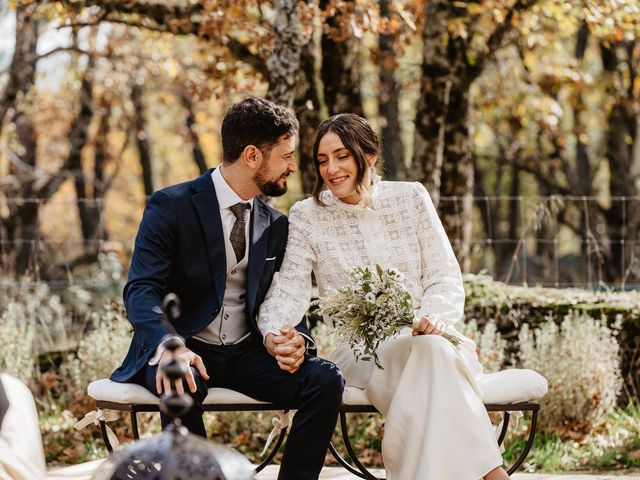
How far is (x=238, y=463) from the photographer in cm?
261

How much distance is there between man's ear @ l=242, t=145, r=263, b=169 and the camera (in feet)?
13.9

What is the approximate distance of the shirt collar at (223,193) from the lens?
14.2 feet

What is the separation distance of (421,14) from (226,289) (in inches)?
187

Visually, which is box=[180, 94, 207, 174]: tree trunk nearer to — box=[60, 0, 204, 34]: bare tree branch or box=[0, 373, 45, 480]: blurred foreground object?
box=[60, 0, 204, 34]: bare tree branch

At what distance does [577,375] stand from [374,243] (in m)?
2.03

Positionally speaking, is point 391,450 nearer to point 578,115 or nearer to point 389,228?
point 389,228

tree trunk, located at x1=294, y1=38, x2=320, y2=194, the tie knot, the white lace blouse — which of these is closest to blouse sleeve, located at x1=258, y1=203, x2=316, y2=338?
the white lace blouse

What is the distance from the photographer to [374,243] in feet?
14.9

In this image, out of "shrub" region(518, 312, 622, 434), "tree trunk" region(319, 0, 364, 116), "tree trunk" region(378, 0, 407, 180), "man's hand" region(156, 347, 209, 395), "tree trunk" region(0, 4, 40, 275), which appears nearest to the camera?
"man's hand" region(156, 347, 209, 395)

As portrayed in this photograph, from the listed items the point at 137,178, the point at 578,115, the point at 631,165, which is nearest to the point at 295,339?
A: the point at 631,165

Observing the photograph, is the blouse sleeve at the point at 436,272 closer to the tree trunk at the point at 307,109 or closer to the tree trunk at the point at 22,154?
the tree trunk at the point at 307,109

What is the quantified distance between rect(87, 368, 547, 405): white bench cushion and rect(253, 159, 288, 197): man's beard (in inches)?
34.8

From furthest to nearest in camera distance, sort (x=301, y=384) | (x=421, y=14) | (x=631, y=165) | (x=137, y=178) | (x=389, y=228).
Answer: (x=137, y=178), (x=631, y=165), (x=421, y=14), (x=389, y=228), (x=301, y=384)

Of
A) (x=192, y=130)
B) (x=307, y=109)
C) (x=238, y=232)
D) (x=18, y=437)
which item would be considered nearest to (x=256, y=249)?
(x=238, y=232)
